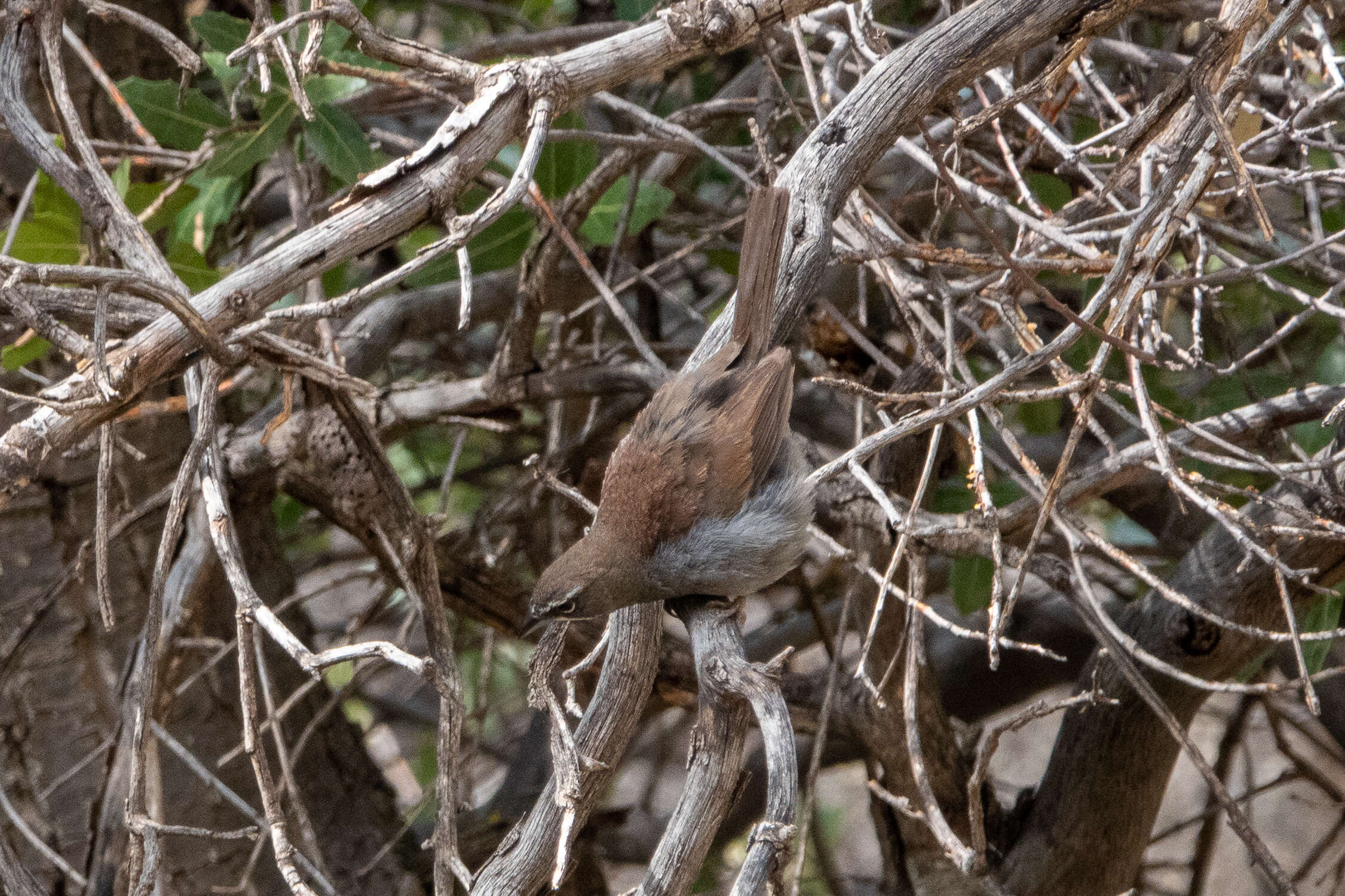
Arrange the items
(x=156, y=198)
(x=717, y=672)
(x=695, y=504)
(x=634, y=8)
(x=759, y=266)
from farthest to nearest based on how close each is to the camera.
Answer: (x=634, y=8) < (x=156, y=198) < (x=695, y=504) < (x=759, y=266) < (x=717, y=672)

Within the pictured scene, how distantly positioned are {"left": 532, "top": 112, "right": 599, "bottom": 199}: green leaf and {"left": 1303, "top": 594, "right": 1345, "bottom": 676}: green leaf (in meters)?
2.35

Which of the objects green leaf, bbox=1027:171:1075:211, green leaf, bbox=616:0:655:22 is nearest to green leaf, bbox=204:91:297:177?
green leaf, bbox=616:0:655:22

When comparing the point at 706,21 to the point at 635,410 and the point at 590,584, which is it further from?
the point at 635,410

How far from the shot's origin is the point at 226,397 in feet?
13.1

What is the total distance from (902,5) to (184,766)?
3821 mm

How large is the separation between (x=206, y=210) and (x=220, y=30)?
1.84 feet

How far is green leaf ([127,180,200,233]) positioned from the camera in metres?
3.27

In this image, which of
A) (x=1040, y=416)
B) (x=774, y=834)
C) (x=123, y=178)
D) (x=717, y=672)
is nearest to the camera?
(x=774, y=834)

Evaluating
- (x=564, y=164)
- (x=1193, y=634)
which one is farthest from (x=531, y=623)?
(x=1193, y=634)

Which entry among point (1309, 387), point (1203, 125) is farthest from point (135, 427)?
point (1309, 387)

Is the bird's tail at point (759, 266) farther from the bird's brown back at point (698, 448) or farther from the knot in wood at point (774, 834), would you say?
the knot in wood at point (774, 834)

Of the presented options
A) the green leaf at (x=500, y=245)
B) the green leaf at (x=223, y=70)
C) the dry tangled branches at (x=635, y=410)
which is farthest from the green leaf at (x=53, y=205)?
the green leaf at (x=500, y=245)

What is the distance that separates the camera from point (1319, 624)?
307 centimetres

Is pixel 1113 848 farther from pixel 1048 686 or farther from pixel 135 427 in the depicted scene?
pixel 135 427
